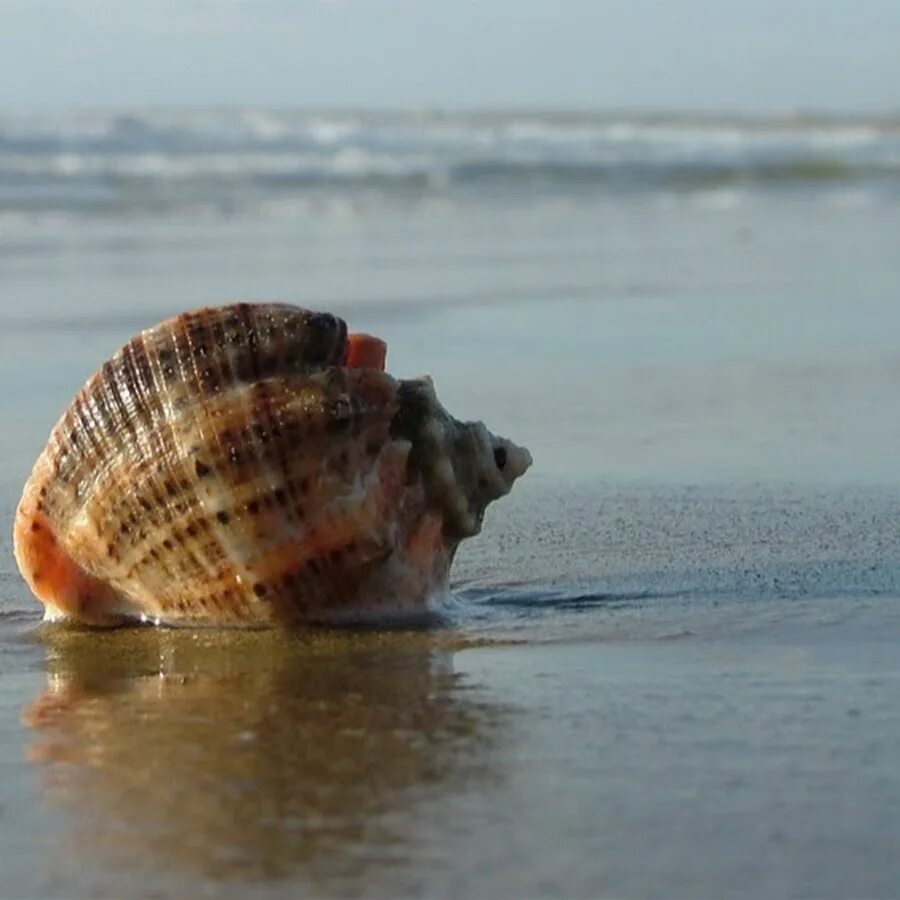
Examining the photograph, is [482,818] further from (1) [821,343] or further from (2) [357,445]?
(1) [821,343]

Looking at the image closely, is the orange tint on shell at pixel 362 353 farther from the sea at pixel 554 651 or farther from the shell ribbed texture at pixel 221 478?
the sea at pixel 554 651

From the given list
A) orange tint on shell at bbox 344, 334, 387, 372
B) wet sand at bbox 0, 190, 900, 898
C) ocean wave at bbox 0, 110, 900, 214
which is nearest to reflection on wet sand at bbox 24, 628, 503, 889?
wet sand at bbox 0, 190, 900, 898

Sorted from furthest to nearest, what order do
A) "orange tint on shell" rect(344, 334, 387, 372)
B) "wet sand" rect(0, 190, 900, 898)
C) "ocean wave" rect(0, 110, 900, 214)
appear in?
"ocean wave" rect(0, 110, 900, 214) < "orange tint on shell" rect(344, 334, 387, 372) < "wet sand" rect(0, 190, 900, 898)

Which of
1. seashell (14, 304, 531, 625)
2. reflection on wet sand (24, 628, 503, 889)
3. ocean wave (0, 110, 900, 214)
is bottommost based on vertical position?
reflection on wet sand (24, 628, 503, 889)

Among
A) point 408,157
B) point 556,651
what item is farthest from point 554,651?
point 408,157

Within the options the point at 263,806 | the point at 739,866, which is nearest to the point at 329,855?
the point at 263,806

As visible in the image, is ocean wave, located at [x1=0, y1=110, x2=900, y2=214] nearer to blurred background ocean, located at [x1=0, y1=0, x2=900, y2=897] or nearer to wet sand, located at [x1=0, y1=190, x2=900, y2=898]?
blurred background ocean, located at [x1=0, y1=0, x2=900, y2=897]

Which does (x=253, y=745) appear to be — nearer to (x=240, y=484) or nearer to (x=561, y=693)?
(x=561, y=693)
